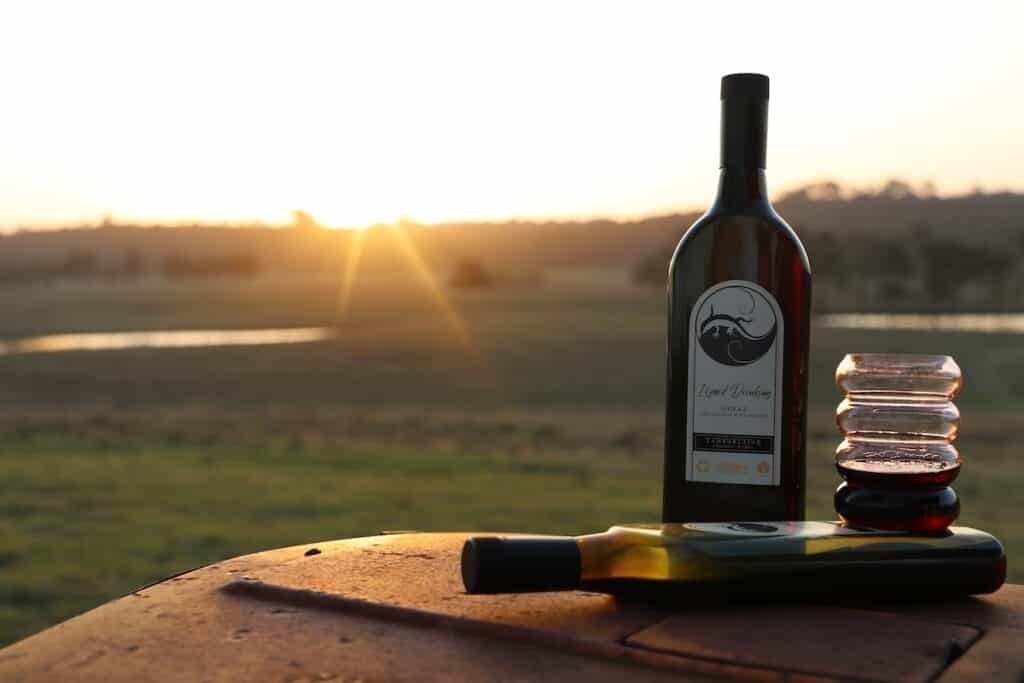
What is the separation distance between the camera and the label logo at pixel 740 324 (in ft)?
5.92

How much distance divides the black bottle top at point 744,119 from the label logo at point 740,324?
0.28 meters

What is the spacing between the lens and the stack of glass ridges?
5.63 ft

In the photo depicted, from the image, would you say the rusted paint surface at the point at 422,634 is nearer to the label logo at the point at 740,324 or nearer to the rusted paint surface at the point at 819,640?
the rusted paint surface at the point at 819,640

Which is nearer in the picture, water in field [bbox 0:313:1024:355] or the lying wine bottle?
the lying wine bottle

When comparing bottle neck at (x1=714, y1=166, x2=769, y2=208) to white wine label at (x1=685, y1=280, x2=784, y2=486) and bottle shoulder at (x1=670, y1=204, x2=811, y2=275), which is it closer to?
bottle shoulder at (x1=670, y1=204, x2=811, y2=275)

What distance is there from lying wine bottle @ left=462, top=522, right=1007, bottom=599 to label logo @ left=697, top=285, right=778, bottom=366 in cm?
32

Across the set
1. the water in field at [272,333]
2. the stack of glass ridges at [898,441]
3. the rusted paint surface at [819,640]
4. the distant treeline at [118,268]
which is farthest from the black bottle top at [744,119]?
the distant treeline at [118,268]

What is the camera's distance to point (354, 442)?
634 inches

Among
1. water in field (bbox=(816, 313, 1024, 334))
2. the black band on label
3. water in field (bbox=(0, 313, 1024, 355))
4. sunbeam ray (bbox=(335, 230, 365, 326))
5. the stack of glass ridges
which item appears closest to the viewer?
the stack of glass ridges

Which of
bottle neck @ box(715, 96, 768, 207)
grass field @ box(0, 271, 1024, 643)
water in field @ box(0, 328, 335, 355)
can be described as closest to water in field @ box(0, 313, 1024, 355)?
water in field @ box(0, 328, 335, 355)

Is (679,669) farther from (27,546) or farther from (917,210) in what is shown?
(917,210)

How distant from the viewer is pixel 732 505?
1884mm

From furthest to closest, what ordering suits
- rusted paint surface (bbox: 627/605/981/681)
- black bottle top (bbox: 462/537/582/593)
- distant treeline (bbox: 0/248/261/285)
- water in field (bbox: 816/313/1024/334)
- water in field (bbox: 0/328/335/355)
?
distant treeline (bbox: 0/248/261/285), water in field (bbox: 816/313/1024/334), water in field (bbox: 0/328/335/355), black bottle top (bbox: 462/537/582/593), rusted paint surface (bbox: 627/605/981/681)

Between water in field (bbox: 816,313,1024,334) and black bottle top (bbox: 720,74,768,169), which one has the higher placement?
water in field (bbox: 816,313,1024,334)
